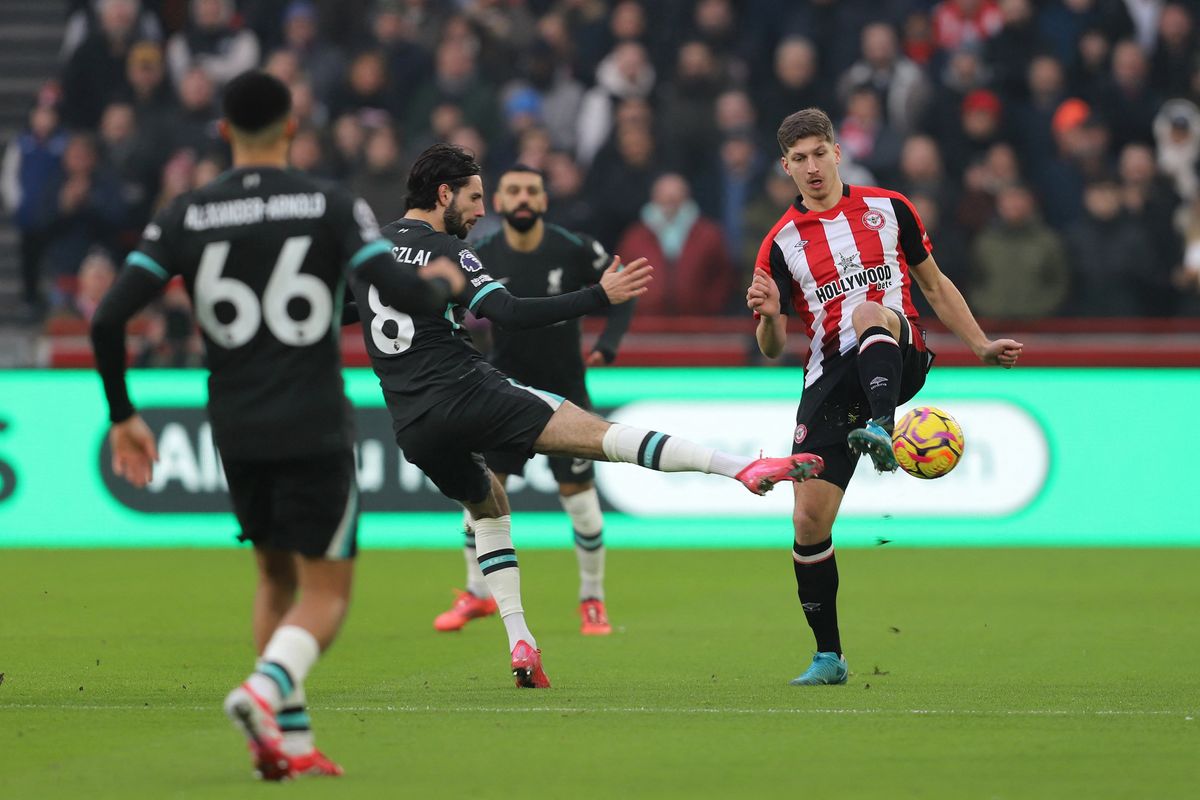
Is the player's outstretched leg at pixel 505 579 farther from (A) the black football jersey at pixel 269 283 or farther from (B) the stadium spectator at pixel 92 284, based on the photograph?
(B) the stadium spectator at pixel 92 284

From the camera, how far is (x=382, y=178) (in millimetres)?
18203

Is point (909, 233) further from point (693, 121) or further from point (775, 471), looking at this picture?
point (693, 121)

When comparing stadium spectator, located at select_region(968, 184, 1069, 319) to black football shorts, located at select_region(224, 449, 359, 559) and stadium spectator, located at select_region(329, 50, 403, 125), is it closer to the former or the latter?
stadium spectator, located at select_region(329, 50, 403, 125)

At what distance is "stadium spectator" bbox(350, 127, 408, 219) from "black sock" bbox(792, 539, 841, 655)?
10270mm

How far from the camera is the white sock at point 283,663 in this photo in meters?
5.76

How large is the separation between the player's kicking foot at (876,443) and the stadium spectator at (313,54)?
13007 mm

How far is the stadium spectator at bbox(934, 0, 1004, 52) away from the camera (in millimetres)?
18906

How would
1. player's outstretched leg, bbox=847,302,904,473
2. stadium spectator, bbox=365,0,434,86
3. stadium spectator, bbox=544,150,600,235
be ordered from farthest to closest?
stadium spectator, bbox=365,0,434,86
stadium spectator, bbox=544,150,600,235
player's outstretched leg, bbox=847,302,904,473

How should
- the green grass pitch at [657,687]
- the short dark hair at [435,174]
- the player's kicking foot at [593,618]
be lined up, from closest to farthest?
the green grass pitch at [657,687] → the short dark hair at [435,174] → the player's kicking foot at [593,618]

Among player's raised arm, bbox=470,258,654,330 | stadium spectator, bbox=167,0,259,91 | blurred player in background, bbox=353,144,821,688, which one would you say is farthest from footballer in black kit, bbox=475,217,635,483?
stadium spectator, bbox=167,0,259,91

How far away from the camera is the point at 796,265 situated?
28.0ft

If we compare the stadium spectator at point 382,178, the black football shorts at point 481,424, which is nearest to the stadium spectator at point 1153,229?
the stadium spectator at point 382,178

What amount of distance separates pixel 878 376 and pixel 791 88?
35.6 feet

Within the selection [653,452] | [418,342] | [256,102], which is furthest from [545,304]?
[256,102]
